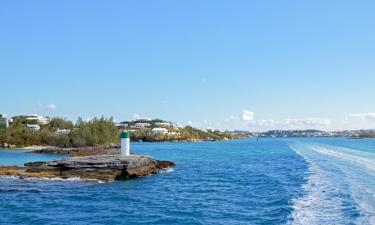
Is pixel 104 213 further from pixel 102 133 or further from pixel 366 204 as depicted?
pixel 102 133

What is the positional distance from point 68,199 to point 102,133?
96.5 meters

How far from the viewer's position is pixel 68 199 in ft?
97.7

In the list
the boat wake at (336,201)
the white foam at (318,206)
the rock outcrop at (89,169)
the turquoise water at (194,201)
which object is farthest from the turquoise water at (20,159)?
the white foam at (318,206)

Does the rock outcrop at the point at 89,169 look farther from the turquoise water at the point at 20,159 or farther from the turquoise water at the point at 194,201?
the turquoise water at the point at 20,159

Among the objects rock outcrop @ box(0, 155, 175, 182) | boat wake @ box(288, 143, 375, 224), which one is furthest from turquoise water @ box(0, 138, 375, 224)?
rock outcrop @ box(0, 155, 175, 182)

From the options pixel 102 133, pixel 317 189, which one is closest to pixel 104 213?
pixel 317 189

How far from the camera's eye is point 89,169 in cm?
4406

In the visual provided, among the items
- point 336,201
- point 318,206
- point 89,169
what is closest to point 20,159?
point 89,169

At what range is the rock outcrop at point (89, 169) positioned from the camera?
140ft

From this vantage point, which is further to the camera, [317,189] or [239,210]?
[317,189]

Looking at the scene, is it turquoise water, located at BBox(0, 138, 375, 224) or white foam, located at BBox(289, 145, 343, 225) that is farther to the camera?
turquoise water, located at BBox(0, 138, 375, 224)

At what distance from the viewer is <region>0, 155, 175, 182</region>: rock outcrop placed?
1682 inches

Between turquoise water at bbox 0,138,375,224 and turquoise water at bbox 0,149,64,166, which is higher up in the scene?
turquoise water at bbox 0,149,64,166

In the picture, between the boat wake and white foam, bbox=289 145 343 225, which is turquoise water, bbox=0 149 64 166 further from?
white foam, bbox=289 145 343 225
